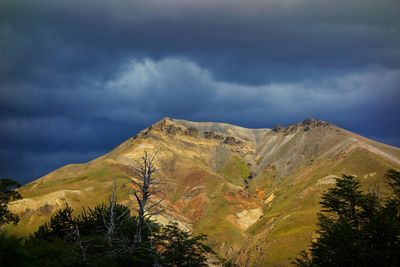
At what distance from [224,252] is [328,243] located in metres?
146

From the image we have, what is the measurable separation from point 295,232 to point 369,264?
133838 millimetres

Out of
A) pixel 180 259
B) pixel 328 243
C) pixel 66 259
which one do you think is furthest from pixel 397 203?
pixel 66 259

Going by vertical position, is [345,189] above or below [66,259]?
above

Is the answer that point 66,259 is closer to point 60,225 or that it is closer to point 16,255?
point 16,255

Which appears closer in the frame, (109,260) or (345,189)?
(109,260)

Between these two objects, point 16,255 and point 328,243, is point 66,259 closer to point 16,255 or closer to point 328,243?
point 16,255

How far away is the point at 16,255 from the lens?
1339 inches

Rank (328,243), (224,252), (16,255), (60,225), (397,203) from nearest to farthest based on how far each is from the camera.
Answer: (16,255), (328,243), (397,203), (60,225), (224,252)

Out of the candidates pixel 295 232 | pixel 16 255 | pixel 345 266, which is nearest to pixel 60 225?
pixel 16 255

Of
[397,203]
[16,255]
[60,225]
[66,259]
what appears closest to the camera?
[16,255]

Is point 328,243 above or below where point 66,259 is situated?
above

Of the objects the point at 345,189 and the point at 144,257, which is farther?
the point at 345,189

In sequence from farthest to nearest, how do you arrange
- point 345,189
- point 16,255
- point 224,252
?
point 224,252 → point 345,189 → point 16,255

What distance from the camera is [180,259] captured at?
41188 millimetres
